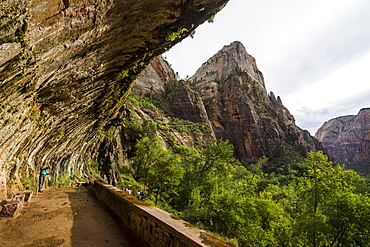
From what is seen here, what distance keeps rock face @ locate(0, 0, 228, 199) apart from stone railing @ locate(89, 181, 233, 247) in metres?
4.19

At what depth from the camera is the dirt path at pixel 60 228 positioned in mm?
3898

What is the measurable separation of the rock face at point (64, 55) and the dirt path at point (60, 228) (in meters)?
2.61

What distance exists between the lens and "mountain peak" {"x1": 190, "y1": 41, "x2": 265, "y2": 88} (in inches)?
3787

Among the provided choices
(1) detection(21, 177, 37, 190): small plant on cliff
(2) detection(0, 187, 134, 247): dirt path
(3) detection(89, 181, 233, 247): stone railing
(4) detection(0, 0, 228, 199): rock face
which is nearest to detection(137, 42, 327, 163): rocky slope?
(1) detection(21, 177, 37, 190): small plant on cliff

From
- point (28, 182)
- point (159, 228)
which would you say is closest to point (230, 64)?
point (28, 182)

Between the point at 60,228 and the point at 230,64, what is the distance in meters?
104

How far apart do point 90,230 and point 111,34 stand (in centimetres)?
572

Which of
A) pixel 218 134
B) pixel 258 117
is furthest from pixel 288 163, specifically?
pixel 218 134

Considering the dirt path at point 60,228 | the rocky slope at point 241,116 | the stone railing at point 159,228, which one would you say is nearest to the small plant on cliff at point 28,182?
the dirt path at point 60,228

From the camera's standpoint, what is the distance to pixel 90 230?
184 inches

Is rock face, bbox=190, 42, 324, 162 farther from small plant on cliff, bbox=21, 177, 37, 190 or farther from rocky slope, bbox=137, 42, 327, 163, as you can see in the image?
small plant on cliff, bbox=21, 177, 37, 190

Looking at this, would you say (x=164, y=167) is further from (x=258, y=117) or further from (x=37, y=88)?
(x=258, y=117)

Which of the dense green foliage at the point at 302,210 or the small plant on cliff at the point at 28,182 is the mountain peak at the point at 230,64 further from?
the small plant on cliff at the point at 28,182

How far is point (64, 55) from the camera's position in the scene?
174 inches
